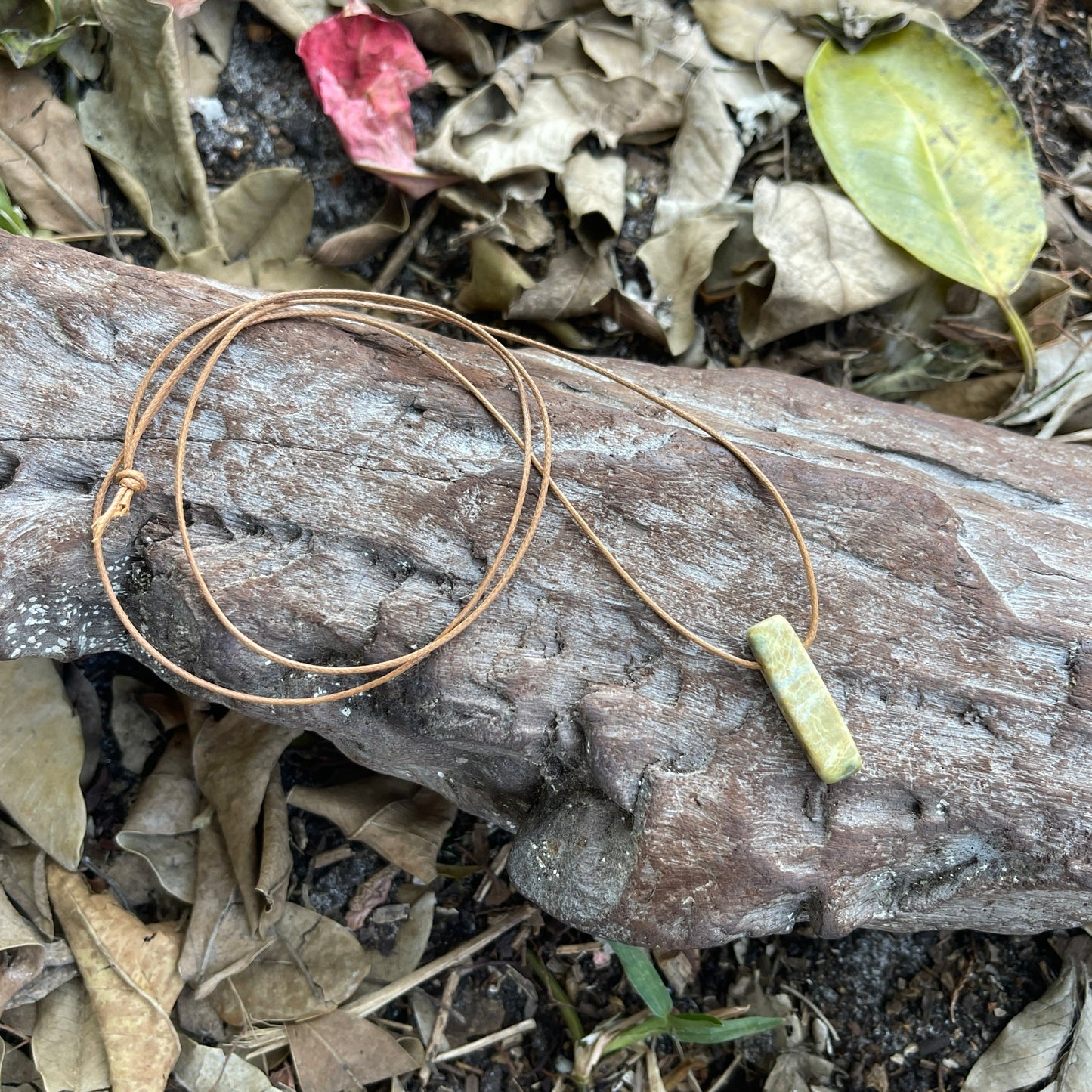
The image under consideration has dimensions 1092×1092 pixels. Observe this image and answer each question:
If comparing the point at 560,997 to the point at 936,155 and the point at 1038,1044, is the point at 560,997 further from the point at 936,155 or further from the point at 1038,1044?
the point at 936,155

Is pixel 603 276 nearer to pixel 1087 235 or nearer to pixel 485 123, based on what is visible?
pixel 485 123

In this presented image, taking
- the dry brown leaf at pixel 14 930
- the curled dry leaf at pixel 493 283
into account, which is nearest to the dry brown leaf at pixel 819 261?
the curled dry leaf at pixel 493 283

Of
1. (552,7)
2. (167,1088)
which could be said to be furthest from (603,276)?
(167,1088)

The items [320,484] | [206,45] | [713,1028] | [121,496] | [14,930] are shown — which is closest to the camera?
[121,496]

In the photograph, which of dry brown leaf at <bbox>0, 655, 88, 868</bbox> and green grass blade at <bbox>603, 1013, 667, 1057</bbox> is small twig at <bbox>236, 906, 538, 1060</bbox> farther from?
dry brown leaf at <bbox>0, 655, 88, 868</bbox>

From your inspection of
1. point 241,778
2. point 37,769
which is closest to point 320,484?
point 241,778

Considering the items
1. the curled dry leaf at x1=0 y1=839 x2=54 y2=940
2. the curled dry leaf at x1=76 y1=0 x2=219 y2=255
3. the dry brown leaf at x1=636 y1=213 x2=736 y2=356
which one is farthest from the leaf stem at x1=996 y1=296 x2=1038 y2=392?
the curled dry leaf at x1=0 y1=839 x2=54 y2=940
